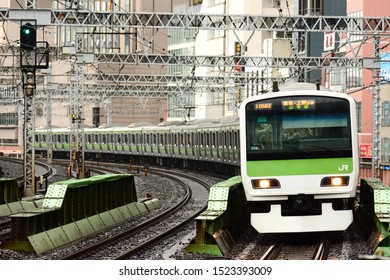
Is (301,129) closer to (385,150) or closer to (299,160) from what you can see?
(299,160)

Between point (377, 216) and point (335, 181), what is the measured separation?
1.00 m

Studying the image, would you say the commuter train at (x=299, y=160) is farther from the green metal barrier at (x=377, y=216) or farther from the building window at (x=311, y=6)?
the building window at (x=311, y=6)

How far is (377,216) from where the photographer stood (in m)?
18.1

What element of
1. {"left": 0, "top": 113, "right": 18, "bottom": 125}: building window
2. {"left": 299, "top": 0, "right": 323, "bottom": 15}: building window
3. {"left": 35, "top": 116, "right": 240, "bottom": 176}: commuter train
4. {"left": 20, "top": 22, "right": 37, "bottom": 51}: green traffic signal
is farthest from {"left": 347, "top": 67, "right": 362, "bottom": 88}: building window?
{"left": 0, "top": 113, "right": 18, "bottom": 125}: building window

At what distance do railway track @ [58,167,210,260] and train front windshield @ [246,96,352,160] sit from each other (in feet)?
9.39

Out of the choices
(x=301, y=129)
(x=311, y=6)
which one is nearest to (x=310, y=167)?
(x=301, y=129)

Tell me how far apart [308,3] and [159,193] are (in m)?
42.2

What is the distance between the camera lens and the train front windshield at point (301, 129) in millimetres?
18031

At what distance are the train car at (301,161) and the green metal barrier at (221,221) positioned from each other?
2.30 ft

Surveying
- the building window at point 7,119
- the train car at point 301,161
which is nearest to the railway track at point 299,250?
the train car at point 301,161

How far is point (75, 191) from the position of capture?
2036cm

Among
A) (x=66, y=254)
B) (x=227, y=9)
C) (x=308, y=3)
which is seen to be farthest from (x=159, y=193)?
(x=227, y=9)
